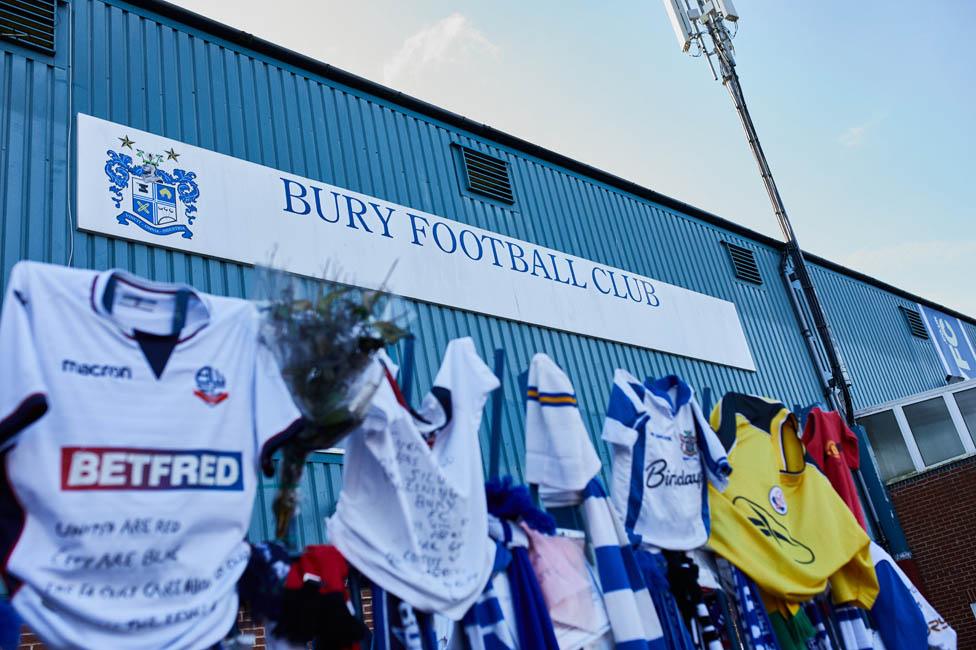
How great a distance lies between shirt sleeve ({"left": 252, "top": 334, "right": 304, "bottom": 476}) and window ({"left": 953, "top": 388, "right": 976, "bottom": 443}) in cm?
1297

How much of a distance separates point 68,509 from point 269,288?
3.27ft

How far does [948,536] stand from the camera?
12.5m

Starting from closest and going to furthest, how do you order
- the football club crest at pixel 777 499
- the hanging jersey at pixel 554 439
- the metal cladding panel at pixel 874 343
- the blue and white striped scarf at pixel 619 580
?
1. the blue and white striped scarf at pixel 619 580
2. the hanging jersey at pixel 554 439
3. the football club crest at pixel 777 499
4. the metal cladding panel at pixel 874 343

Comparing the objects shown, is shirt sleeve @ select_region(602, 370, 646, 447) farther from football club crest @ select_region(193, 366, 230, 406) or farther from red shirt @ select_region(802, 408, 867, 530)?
football club crest @ select_region(193, 366, 230, 406)

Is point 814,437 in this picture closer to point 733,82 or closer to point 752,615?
point 752,615

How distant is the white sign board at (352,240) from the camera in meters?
6.64

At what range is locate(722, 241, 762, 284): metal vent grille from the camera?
43.7 feet

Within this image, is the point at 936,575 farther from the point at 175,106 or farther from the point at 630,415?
the point at 175,106

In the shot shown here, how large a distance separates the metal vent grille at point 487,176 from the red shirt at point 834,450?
4754 mm

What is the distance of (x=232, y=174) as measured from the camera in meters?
7.39

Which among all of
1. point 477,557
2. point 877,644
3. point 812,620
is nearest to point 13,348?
point 477,557

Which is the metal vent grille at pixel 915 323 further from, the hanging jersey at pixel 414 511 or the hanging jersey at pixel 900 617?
the hanging jersey at pixel 414 511

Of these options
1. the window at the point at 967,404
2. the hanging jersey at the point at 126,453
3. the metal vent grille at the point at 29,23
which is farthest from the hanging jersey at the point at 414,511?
the window at the point at 967,404

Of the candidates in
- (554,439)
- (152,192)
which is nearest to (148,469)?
(554,439)
